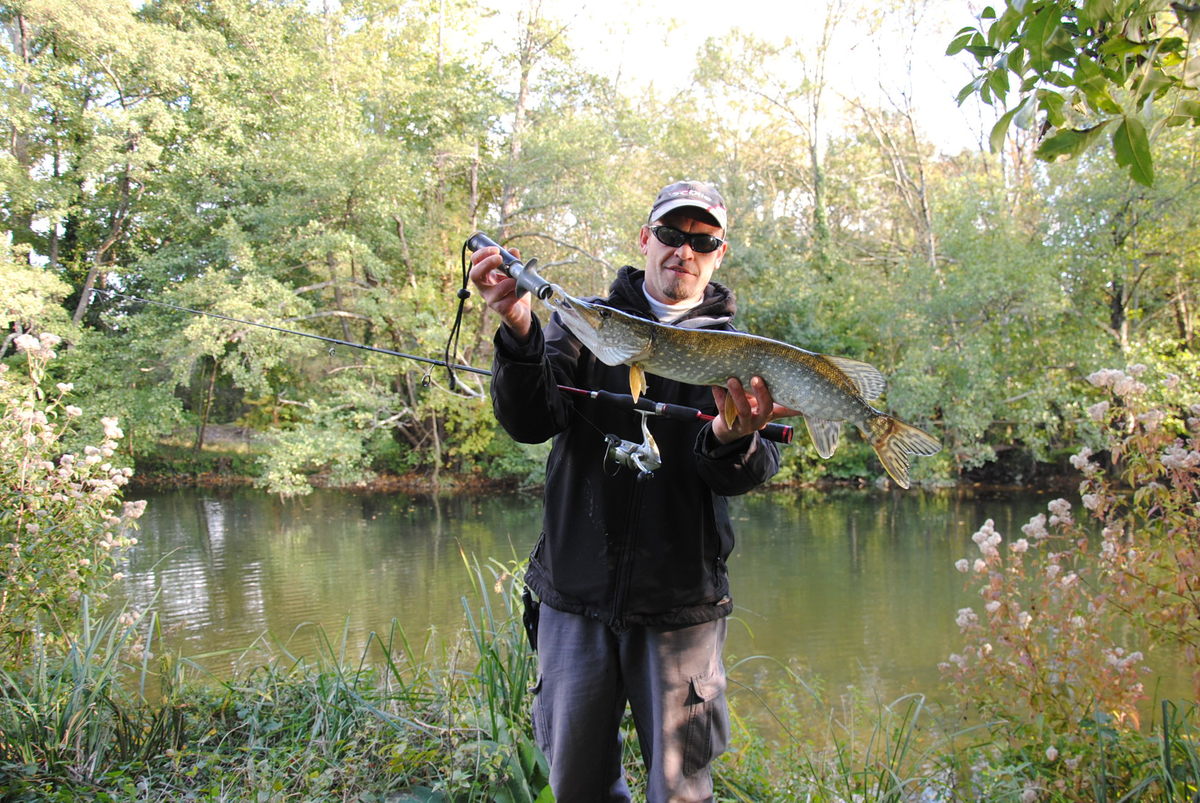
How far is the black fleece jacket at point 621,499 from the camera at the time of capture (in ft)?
6.73

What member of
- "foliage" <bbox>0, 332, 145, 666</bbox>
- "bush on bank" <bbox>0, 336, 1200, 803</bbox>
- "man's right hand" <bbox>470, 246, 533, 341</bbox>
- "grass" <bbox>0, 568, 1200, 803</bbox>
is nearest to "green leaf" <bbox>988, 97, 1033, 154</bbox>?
"man's right hand" <bbox>470, 246, 533, 341</bbox>

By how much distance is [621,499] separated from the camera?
2131 millimetres

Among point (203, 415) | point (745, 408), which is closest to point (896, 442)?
point (745, 408)

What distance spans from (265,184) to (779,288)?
12.1 m

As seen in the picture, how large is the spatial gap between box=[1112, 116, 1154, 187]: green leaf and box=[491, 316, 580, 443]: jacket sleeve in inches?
53.6

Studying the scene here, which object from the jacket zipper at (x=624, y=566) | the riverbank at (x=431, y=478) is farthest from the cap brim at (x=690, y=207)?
the riverbank at (x=431, y=478)

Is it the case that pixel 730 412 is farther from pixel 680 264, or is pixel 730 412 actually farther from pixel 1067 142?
pixel 1067 142

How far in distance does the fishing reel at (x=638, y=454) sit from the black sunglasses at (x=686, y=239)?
513 mm

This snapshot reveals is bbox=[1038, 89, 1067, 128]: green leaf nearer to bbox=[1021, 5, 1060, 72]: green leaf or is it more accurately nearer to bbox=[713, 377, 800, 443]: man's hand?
bbox=[1021, 5, 1060, 72]: green leaf

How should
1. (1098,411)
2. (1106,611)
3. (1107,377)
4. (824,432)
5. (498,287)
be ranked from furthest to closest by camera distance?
1. (1106,611)
2. (1107,377)
3. (1098,411)
4. (824,432)
5. (498,287)

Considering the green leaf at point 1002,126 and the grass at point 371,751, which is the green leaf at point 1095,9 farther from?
the grass at point 371,751

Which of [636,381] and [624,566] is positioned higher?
[636,381]

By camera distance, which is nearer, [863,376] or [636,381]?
[636,381]

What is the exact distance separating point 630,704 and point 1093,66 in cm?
191
